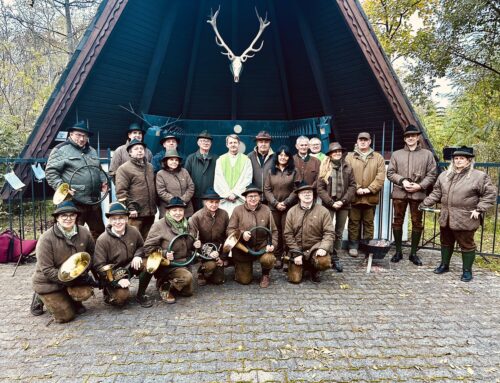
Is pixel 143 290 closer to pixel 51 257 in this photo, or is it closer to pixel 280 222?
pixel 51 257

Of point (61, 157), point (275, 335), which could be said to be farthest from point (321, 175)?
point (61, 157)

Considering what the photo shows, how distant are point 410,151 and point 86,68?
576cm

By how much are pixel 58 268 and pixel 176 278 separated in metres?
1.33

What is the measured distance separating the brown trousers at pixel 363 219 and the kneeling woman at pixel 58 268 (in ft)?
14.2

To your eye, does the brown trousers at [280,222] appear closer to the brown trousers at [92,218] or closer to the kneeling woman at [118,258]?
the kneeling woman at [118,258]

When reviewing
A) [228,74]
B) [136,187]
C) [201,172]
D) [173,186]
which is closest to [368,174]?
[201,172]

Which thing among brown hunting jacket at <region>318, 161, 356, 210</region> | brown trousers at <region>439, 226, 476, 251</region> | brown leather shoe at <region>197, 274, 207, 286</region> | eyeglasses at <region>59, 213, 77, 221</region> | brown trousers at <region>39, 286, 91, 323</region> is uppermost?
brown hunting jacket at <region>318, 161, 356, 210</region>

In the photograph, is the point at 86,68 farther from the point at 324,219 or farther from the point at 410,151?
the point at 410,151

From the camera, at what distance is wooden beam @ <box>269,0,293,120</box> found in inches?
306

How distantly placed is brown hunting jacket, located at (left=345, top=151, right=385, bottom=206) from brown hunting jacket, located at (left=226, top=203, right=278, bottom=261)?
186 cm

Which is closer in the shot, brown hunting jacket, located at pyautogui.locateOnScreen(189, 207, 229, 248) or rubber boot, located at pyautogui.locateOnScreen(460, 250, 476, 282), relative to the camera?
brown hunting jacket, located at pyautogui.locateOnScreen(189, 207, 229, 248)

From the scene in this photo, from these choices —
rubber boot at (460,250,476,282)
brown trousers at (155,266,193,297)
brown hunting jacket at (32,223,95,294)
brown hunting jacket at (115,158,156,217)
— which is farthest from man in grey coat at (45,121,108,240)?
rubber boot at (460,250,476,282)

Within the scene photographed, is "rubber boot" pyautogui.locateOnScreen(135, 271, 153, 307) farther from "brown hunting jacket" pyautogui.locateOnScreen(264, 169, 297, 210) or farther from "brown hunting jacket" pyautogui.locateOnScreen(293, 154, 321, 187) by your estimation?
"brown hunting jacket" pyautogui.locateOnScreen(293, 154, 321, 187)

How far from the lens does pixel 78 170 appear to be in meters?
4.58
